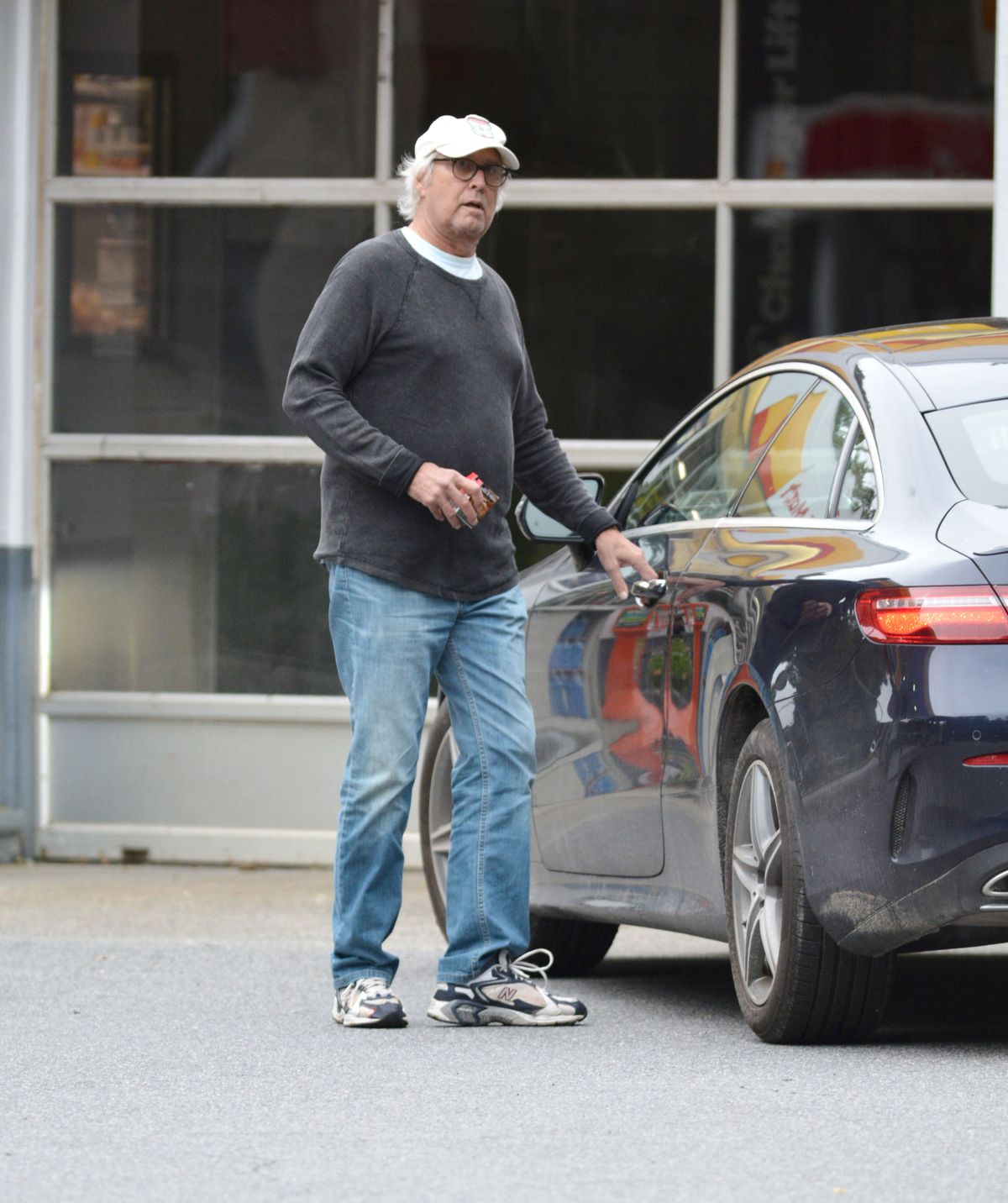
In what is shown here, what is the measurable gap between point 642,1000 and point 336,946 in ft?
2.94

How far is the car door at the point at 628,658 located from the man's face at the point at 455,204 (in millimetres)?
770

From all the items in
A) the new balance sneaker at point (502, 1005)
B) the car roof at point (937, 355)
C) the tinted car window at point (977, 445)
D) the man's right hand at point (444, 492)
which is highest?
the car roof at point (937, 355)

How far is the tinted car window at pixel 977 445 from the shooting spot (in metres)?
4.84

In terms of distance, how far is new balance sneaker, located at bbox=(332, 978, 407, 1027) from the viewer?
561cm

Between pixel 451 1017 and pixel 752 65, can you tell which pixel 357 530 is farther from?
pixel 752 65

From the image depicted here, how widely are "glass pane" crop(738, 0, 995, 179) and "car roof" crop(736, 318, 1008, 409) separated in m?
4.15

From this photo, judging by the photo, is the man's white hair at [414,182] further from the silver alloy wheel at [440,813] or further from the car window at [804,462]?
the silver alloy wheel at [440,813]

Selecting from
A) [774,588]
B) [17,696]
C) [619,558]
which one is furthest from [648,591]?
[17,696]

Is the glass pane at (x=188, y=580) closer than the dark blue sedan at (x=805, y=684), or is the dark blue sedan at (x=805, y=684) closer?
the dark blue sedan at (x=805, y=684)

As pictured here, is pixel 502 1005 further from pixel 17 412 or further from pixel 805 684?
pixel 17 412

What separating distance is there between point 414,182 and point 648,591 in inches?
42.6

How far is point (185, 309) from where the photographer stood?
10.1 metres

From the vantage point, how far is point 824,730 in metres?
4.82

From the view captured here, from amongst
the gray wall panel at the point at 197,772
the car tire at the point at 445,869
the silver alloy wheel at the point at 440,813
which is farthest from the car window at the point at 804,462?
the gray wall panel at the point at 197,772
